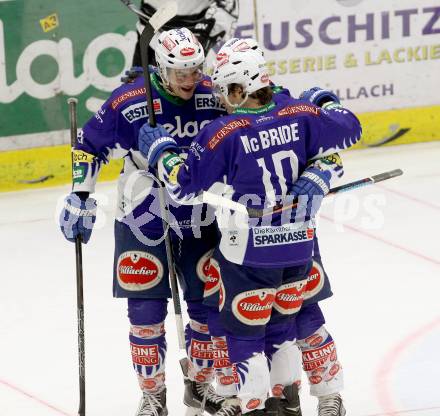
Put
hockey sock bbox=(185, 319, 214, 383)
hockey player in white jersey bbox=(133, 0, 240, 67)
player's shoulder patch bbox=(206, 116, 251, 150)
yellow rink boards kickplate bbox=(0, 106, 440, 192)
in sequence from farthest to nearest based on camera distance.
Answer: yellow rink boards kickplate bbox=(0, 106, 440, 192) → hockey player in white jersey bbox=(133, 0, 240, 67) → hockey sock bbox=(185, 319, 214, 383) → player's shoulder patch bbox=(206, 116, 251, 150)

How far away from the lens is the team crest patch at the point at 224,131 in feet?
12.9

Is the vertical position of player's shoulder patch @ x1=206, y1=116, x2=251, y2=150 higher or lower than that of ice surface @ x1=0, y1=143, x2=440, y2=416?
higher

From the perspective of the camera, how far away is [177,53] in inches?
164

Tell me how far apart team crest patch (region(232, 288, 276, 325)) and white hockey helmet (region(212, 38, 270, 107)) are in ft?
2.16

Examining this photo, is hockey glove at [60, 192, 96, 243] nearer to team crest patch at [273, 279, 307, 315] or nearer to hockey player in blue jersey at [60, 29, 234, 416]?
hockey player in blue jersey at [60, 29, 234, 416]

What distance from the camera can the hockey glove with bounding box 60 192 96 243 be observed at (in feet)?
14.3

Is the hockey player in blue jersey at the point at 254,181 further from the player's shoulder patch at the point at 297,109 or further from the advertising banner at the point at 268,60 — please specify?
the advertising banner at the point at 268,60

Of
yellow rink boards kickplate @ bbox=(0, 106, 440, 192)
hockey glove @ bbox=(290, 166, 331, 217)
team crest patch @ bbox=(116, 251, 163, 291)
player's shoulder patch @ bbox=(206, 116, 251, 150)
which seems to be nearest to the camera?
player's shoulder patch @ bbox=(206, 116, 251, 150)

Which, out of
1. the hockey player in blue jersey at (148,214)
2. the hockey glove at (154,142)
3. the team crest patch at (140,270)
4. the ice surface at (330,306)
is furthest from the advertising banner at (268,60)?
the hockey glove at (154,142)

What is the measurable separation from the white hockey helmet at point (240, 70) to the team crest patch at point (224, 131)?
0.39 ft

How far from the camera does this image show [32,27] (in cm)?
759

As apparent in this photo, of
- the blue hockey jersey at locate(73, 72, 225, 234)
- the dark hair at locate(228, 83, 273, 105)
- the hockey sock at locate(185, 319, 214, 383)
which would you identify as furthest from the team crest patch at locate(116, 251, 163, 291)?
the dark hair at locate(228, 83, 273, 105)

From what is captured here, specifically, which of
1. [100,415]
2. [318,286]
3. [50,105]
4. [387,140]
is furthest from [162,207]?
[387,140]

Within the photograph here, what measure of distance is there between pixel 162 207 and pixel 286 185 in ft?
1.80
